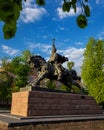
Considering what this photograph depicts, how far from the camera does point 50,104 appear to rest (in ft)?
46.0

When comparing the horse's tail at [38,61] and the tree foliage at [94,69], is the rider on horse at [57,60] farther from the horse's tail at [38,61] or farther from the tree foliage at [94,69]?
the tree foliage at [94,69]

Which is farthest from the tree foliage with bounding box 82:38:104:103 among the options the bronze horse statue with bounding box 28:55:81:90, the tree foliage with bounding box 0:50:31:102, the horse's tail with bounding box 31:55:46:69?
the horse's tail with bounding box 31:55:46:69

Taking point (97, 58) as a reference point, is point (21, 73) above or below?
below

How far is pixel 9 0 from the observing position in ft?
3.54

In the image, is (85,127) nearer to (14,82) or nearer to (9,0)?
(9,0)

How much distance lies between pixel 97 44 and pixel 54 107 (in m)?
20.9

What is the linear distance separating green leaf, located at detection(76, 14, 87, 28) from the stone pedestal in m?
11.6

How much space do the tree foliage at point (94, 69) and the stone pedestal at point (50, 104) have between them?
1515cm

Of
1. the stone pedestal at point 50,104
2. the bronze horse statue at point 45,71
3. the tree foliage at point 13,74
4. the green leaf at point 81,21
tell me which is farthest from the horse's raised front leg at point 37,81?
the tree foliage at point 13,74

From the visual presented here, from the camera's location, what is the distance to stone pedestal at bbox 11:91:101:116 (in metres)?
13.3

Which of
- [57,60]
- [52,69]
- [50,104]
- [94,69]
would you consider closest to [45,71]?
[52,69]

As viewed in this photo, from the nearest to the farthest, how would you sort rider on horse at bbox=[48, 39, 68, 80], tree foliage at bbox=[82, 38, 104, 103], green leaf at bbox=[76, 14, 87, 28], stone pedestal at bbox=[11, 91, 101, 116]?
green leaf at bbox=[76, 14, 87, 28]
stone pedestal at bbox=[11, 91, 101, 116]
rider on horse at bbox=[48, 39, 68, 80]
tree foliage at bbox=[82, 38, 104, 103]

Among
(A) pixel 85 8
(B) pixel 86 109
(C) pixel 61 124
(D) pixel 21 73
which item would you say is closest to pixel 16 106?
(C) pixel 61 124

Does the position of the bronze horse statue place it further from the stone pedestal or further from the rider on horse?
the stone pedestal
